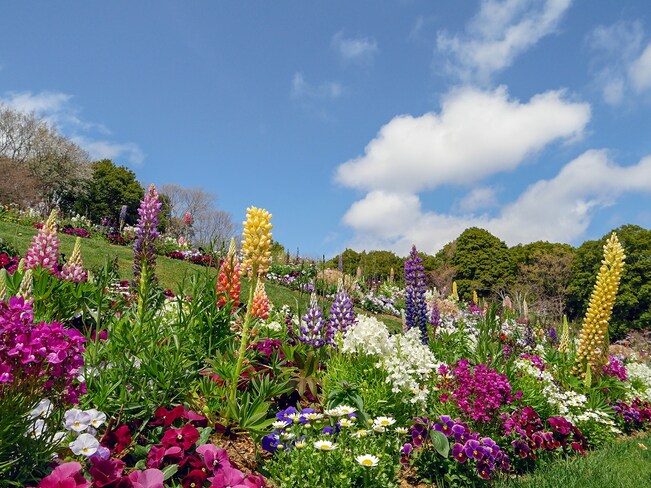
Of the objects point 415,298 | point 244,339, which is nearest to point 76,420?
point 244,339

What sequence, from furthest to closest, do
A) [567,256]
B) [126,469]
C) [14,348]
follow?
[567,256]
[126,469]
[14,348]

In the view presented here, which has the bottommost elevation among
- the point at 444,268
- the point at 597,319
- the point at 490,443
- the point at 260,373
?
the point at 490,443

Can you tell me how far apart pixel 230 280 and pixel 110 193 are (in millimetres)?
48427

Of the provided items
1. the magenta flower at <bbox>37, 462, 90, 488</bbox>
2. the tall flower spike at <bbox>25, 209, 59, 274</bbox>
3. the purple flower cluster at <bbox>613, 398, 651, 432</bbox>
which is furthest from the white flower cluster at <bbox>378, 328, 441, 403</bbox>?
the purple flower cluster at <bbox>613, 398, 651, 432</bbox>

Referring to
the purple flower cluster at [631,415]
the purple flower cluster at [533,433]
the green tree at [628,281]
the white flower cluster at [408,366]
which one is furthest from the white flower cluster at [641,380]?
the green tree at [628,281]

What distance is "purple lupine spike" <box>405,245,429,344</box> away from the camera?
22.8 feet

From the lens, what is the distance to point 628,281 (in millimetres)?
30406

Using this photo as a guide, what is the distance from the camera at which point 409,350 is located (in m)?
4.43

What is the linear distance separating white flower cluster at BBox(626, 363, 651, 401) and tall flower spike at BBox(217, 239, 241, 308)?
8.07m

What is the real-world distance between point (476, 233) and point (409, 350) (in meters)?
40.1

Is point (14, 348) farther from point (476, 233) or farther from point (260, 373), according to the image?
point (476, 233)

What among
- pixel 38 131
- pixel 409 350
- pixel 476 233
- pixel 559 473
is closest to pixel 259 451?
pixel 409 350

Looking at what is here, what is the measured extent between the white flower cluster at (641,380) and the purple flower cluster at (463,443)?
6775 mm

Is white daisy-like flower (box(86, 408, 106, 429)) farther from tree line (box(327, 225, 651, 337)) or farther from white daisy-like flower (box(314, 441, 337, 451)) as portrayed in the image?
tree line (box(327, 225, 651, 337))
